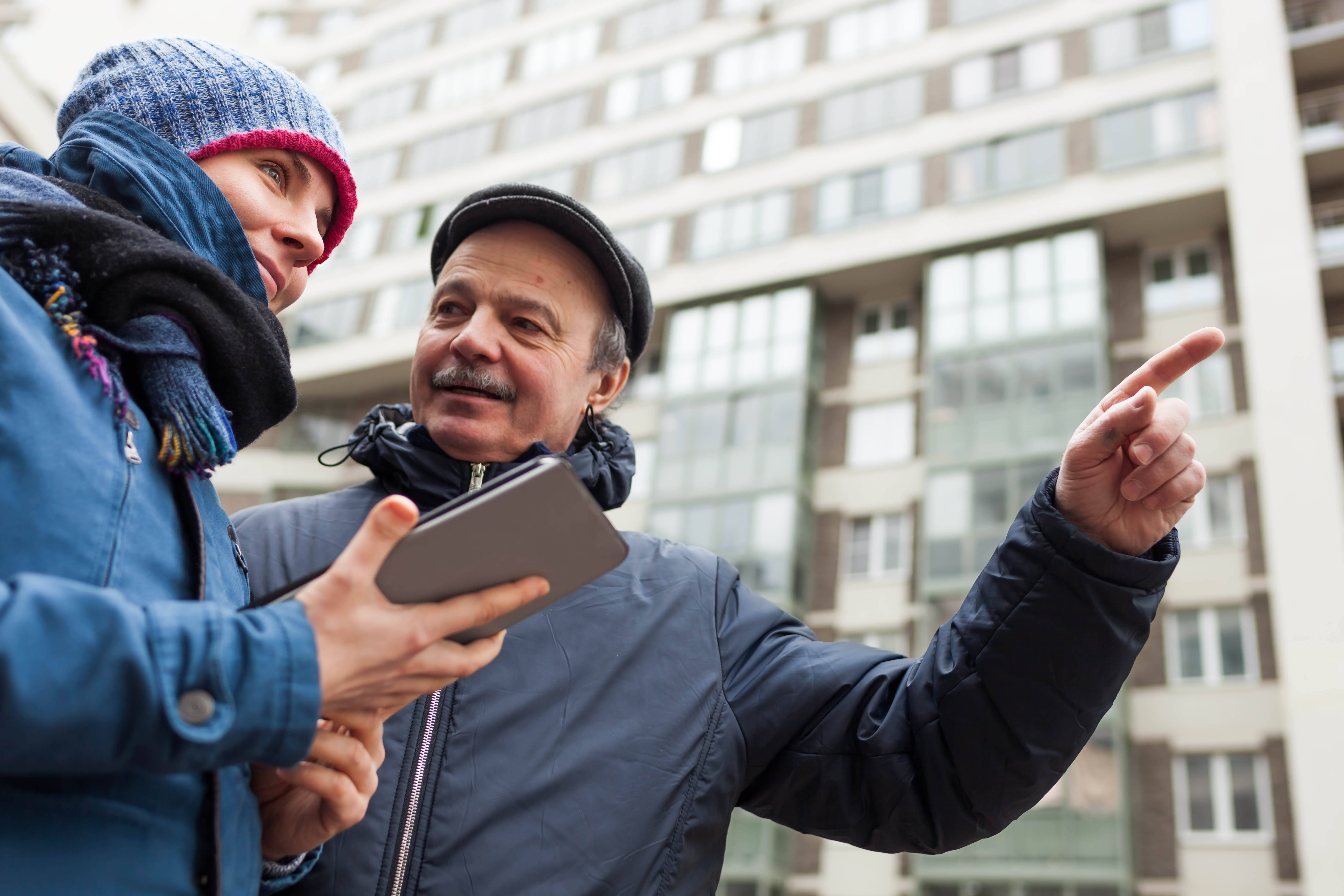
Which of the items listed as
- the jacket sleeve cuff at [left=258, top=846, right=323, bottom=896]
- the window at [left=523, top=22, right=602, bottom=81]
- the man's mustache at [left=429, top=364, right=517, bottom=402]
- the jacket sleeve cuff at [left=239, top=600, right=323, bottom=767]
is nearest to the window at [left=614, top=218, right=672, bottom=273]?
the window at [left=523, top=22, right=602, bottom=81]

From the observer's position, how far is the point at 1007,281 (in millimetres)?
23641

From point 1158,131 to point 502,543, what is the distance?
2508 cm

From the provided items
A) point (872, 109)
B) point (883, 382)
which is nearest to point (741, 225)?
point (872, 109)

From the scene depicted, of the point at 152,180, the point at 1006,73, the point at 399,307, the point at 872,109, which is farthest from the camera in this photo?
the point at 399,307

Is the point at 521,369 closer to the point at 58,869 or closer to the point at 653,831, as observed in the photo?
the point at 653,831

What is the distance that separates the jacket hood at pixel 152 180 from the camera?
5.62 ft

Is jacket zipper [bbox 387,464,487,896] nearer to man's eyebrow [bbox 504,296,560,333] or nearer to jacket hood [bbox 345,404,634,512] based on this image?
jacket hood [bbox 345,404,634,512]

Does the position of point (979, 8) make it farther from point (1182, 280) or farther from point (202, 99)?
point (202, 99)

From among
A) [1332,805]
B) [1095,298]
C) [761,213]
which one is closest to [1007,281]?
[1095,298]

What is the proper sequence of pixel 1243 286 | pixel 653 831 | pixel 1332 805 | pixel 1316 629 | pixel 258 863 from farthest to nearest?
pixel 1243 286 < pixel 1316 629 < pixel 1332 805 < pixel 653 831 < pixel 258 863

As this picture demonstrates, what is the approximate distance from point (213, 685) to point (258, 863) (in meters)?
0.54

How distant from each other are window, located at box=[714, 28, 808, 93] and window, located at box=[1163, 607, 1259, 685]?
15.8m

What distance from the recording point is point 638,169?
2931cm

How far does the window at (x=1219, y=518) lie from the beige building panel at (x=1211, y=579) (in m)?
0.23
